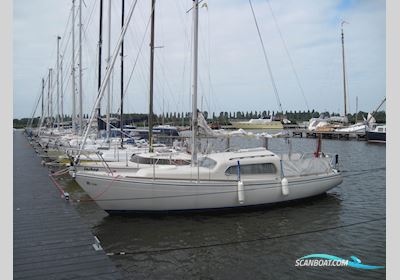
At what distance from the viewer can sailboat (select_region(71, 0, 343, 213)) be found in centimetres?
1400

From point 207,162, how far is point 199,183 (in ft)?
4.84

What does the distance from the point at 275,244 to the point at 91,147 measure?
1762 cm

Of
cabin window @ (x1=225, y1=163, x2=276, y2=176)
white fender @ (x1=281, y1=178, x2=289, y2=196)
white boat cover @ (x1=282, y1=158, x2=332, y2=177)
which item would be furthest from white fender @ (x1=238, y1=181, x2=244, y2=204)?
white boat cover @ (x1=282, y1=158, x2=332, y2=177)

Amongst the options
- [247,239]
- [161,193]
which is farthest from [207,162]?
[247,239]

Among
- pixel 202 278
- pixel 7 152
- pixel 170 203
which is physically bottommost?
pixel 202 278

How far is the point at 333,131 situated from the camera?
74125 mm

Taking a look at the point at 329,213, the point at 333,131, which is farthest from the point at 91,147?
the point at 333,131

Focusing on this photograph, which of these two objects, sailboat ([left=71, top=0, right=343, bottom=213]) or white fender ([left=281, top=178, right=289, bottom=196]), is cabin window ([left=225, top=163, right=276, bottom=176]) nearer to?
sailboat ([left=71, top=0, right=343, bottom=213])

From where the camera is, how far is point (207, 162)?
1548 cm

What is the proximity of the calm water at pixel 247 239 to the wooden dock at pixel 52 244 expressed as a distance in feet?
5.12

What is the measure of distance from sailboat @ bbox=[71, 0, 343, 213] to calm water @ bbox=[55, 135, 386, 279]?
1.91 ft

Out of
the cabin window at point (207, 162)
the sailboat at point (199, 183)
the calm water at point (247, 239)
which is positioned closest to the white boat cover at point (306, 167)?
the sailboat at point (199, 183)

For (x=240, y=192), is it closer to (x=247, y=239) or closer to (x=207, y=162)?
(x=207, y=162)

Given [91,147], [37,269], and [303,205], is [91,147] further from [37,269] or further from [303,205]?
[37,269]
